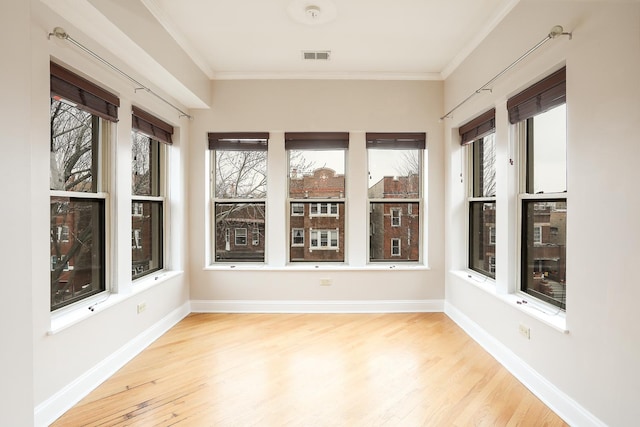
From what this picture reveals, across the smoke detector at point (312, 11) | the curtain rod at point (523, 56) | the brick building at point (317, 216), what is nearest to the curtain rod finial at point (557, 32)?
the curtain rod at point (523, 56)

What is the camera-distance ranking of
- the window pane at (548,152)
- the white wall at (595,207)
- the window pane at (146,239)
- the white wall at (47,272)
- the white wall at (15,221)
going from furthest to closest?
1. the window pane at (146,239)
2. the window pane at (548,152)
3. the white wall at (595,207)
4. the white wall at (47,272)
5. the white wall at (15,221)

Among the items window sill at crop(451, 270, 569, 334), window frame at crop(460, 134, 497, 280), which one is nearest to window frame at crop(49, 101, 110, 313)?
window sill at crop(451, 270, 569, 334)

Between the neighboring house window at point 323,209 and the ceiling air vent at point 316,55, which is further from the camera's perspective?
the neighboring house window at point 323,209

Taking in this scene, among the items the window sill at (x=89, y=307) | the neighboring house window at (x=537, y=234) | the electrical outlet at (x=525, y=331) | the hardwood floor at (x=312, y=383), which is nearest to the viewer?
the hardwood floor at (x=312, y=383)

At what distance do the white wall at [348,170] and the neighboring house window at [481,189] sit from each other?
0.40m

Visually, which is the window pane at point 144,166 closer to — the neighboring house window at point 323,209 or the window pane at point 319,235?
the window pane at point 319,235

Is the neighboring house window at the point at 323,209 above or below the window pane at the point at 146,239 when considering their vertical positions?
above

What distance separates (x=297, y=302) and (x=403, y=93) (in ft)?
9.40

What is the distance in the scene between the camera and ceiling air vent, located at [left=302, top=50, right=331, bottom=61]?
367 centimetres

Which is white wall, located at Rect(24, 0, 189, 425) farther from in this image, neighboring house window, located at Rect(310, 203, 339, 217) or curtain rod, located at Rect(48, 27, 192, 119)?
neighboring house window, located at Rect(310, 203, 339, 217)

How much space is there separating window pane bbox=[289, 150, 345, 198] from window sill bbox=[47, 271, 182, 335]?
1988 mm

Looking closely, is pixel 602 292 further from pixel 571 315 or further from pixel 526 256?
pixel 526 256

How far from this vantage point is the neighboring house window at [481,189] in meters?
3.54

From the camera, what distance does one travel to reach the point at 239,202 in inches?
178
